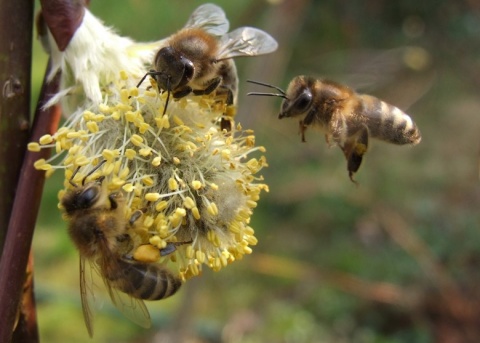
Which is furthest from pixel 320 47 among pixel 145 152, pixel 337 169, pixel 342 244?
pixel 145 152

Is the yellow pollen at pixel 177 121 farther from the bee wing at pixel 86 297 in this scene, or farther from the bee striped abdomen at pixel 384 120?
the bee striped abdomen at pixel 384 120

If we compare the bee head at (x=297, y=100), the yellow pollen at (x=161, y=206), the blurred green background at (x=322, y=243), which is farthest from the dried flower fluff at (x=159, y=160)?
the blurred green background at (x=322, y=243)

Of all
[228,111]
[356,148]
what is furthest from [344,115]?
[228,111]

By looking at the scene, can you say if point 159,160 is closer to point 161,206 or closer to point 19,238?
point 161,206

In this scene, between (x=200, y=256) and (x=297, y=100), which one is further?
(x=297, y=100)

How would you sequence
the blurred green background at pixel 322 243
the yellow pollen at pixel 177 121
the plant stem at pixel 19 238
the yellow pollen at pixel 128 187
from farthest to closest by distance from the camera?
the blurred green background at pixel 322 243 → the yellow pollen at pixel 177 121 → the yellow pollen at pixel 128 187 → the plant stem at pixel 19 238
